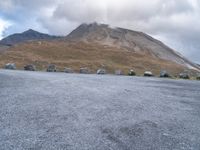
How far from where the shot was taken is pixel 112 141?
31.9 feet

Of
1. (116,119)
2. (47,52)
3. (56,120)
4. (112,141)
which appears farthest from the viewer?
(47,52)

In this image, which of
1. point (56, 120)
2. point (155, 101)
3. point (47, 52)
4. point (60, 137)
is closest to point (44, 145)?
point (60, 137)

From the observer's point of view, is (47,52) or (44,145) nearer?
(44,145)

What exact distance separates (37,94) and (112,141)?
815 cm

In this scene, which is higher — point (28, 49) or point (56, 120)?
point (28, 49)

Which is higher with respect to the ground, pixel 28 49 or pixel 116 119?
pixel 28 49

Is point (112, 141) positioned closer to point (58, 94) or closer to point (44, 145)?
point (44, 145)

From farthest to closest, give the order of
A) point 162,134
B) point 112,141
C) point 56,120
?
point 56,120 → point 162,134 → point 112,141

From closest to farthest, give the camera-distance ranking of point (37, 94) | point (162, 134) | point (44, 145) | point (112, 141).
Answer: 1. point (44, 145)
2. point (112, 141)
3. point (162, 134)
4. point (37, 94)

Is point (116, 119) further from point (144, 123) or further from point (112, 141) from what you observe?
point (112, 141)

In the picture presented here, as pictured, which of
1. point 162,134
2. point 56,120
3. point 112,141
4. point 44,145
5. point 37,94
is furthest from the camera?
point 37,94

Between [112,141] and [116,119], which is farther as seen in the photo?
[116,119]

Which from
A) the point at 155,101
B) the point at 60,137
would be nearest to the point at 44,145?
the point at 60,137

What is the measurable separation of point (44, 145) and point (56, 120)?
2576 millimetres
